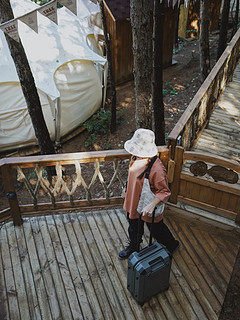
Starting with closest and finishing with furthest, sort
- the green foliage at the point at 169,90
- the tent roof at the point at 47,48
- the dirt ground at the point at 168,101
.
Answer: the tent roof at the point at 47,48, the dirt ground at the point at 168,101, the green foliage at the point at 169,90

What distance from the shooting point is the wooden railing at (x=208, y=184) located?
12.3ft

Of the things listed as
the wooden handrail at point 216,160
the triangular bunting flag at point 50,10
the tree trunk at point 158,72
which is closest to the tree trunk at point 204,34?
the tree trunk at point 158,72

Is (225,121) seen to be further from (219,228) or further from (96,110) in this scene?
(96,110)

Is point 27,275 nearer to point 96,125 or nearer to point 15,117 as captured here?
point 15,117

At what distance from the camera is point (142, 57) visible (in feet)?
16.6

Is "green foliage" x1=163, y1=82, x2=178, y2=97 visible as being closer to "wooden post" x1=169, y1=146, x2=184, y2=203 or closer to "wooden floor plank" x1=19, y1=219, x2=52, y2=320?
"wooden post" x1=169, y1=146, x2=184, y2=203

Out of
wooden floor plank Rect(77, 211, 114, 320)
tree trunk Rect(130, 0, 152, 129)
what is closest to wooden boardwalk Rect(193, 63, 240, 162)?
tree trunk Rect(130, 0, 152, 129)

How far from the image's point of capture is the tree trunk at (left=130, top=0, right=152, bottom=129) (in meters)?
4.76

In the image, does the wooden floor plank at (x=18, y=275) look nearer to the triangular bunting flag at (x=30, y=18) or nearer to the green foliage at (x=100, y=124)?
the triangular bunting flag at (x=30, y=18)

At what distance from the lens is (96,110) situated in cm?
1152

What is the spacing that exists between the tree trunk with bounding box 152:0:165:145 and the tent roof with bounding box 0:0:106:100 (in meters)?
3.11

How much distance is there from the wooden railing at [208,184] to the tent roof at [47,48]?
595cm

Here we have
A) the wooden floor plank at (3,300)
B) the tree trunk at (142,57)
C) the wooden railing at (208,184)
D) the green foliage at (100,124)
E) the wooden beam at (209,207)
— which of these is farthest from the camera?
the green foliage at (100,124)

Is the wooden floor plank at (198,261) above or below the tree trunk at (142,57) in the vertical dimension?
below
